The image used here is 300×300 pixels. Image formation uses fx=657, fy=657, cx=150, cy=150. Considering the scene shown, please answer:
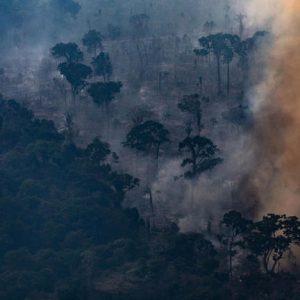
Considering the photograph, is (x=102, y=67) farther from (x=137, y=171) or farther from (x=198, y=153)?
(x=198, y=153)

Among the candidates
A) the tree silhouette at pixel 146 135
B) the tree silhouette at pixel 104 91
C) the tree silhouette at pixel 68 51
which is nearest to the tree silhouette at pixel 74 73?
the tree silhouette at pixel 104 91

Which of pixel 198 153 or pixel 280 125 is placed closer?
pixel 198 153

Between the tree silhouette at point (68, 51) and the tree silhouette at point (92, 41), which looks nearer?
the tree silhouette at point (68, 51)

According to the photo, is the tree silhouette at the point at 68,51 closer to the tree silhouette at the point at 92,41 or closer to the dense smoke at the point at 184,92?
the dense smoke at the point at 184,92

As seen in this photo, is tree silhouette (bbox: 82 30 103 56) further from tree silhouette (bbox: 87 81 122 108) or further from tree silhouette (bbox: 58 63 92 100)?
tree silhouette (bbox: 87 81 122 108)

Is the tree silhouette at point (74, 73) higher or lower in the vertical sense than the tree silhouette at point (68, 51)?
lower

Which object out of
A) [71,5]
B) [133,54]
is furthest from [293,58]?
[71,5]

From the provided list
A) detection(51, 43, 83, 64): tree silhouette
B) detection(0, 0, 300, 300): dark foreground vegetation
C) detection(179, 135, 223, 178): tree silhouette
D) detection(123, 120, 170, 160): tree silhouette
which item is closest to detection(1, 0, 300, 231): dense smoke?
detection(0, 0, 300, 300): dark foreground vegetation

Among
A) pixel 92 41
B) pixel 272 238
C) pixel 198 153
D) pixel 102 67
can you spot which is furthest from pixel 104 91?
pixel 272 238
